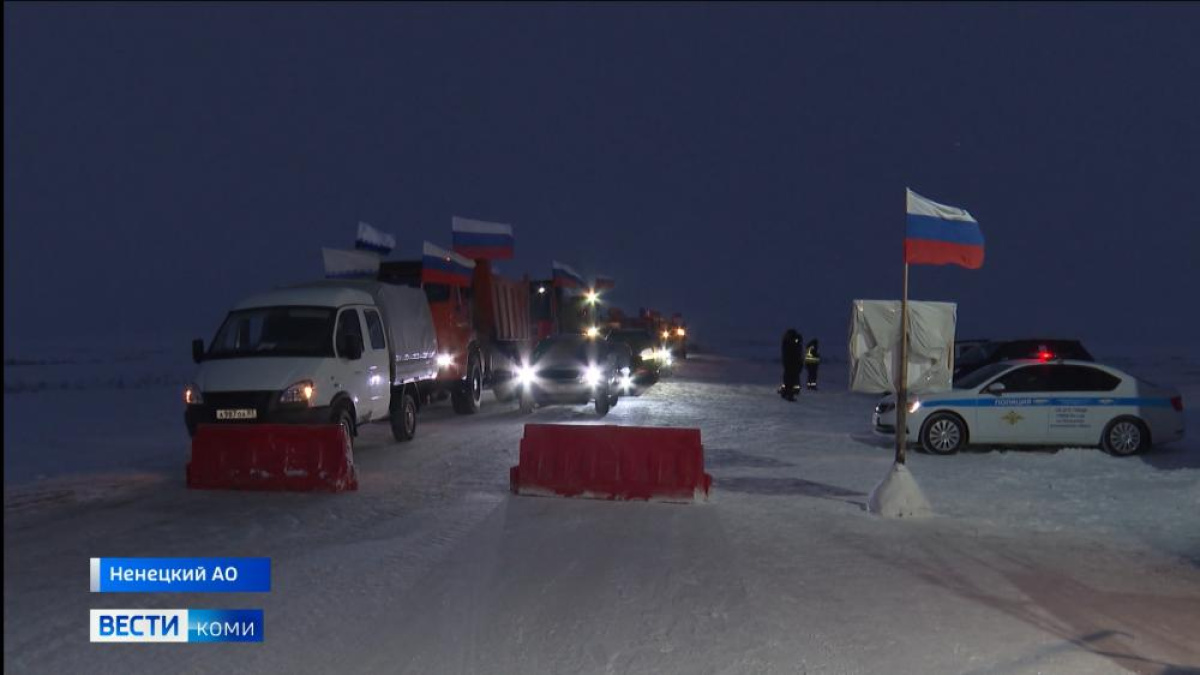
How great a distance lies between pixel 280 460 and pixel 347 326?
324 centimetres

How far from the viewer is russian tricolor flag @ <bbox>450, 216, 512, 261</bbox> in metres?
21.7

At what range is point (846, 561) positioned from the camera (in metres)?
7.55

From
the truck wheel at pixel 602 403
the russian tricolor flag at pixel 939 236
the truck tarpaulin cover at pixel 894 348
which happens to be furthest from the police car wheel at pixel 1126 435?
the truck wheel at pixel 602 403

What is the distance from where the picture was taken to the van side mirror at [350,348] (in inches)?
512

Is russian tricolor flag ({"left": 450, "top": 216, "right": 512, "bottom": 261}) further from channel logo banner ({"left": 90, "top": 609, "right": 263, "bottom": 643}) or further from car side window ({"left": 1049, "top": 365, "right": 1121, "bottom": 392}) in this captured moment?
channel logo banner ({"left": 90, "top": 609, "right": 263, "bottom": 643})

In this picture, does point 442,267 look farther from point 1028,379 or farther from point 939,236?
point 1028,379

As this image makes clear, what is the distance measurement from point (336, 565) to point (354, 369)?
20.6ft

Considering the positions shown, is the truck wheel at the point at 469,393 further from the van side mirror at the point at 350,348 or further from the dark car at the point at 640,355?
the dark car at the point at 640,355

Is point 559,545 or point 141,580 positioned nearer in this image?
point 141,580

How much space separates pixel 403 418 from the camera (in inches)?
595

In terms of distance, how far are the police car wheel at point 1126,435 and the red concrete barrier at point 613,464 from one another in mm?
7347

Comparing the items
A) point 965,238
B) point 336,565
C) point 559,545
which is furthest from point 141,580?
point 965,238

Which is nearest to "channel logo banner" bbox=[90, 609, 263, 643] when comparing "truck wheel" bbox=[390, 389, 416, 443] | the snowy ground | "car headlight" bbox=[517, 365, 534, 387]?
the snowy ground

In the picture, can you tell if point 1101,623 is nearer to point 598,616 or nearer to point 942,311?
point 598,616
